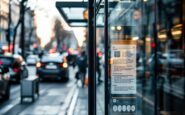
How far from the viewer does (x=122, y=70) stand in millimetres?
7559

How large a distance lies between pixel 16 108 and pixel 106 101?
928 cm

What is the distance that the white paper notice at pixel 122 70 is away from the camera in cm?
750

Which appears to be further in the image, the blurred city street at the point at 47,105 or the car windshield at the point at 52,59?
the car windshield at the point at 52,59

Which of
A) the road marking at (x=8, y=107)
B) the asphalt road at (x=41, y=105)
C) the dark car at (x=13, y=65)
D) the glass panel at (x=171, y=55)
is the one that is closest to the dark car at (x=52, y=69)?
the dark car at (x=13, y=65)

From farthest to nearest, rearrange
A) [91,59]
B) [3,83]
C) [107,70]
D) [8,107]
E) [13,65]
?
1. [13,65]
2. [3,83]
3. [8,107]
4. [91,59]
5. [107,70]

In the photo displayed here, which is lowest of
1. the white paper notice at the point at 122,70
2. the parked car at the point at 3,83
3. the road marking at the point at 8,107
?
the road marking at the point at 8,107

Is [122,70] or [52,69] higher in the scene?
[122,70]

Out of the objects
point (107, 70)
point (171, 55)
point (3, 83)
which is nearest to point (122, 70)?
point (107, 70)

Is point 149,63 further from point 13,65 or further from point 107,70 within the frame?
point 107,70

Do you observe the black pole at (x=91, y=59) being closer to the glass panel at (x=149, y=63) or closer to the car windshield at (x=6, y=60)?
the glass panel at (x=149, y=63)

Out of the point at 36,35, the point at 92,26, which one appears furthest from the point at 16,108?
the point at 36,35

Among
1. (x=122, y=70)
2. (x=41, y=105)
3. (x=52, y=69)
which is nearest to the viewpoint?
(x=122, y=70)

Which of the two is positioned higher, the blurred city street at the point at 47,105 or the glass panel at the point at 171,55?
the glass panel at the point at 171,55

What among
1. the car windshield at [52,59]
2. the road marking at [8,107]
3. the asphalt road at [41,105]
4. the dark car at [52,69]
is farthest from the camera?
the car windshield at [52,59]
